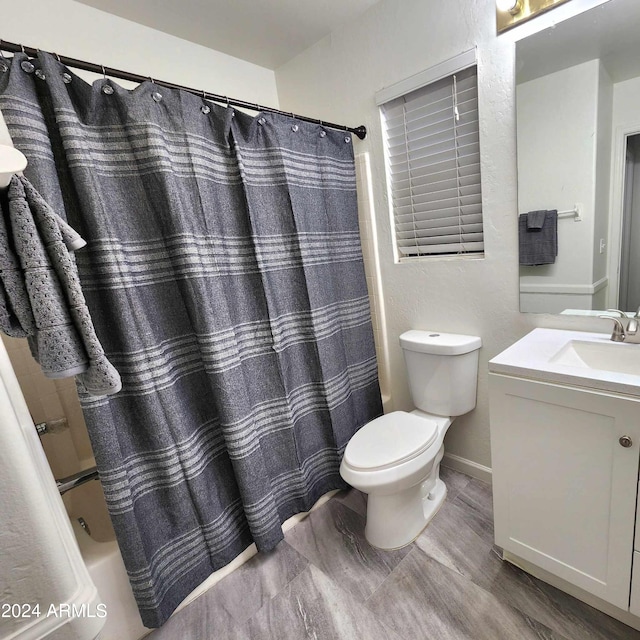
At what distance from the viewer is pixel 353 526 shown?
160cm

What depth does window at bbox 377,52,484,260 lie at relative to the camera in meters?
1.47

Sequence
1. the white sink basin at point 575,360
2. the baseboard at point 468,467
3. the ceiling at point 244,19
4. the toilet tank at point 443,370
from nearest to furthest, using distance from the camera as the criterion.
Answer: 1. the white sink basin at point 575,360
2. the ceiling at point 244,19
3. the toilet tank at point 443,370
4. the baseboard at point 468,467

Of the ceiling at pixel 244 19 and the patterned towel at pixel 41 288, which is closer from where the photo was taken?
the patterned towel at pixel 41 288

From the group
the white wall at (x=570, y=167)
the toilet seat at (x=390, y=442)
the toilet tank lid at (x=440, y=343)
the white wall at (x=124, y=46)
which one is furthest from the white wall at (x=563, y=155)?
the white wall at (x=124, y=46)

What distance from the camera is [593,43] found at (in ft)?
3.72

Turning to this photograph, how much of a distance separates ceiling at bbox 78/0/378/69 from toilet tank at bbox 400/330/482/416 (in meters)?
1.58

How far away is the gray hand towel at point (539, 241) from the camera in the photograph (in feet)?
4.32

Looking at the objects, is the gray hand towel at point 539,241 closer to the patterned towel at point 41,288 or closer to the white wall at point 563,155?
the white wall at point 563,155

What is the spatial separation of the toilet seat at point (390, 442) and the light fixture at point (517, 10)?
1583 mm

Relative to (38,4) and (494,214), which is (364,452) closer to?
(494,214)

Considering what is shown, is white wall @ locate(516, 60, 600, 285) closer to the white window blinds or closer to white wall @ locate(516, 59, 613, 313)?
white wall @ locate(516, 59, 613, 313)

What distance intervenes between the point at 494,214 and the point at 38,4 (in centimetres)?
195

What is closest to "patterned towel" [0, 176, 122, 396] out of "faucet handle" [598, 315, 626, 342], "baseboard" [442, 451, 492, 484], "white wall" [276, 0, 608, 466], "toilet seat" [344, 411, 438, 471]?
"toilet seat" [344, 411, 438, 471]

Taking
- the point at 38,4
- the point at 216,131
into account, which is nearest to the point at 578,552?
the point at 216,131
